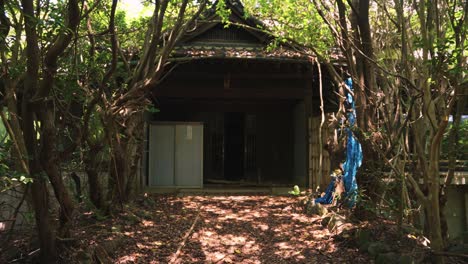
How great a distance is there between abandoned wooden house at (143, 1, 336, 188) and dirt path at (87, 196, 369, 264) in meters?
2.25

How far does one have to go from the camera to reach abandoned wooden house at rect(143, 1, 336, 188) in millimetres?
10969

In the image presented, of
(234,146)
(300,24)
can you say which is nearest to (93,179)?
(300,24)

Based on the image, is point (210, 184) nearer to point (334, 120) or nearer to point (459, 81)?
point (334, 120)

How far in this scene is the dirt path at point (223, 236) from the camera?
577cm

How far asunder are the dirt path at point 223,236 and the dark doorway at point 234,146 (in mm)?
4901

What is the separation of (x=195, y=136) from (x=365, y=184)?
641cm

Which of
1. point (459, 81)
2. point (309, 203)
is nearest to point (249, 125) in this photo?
point (309, 203)

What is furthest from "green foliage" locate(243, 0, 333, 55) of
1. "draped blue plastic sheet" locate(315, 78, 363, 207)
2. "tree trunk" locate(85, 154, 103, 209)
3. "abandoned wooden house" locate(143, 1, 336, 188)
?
"tree trunk" locate(85, 154, 103, 209)

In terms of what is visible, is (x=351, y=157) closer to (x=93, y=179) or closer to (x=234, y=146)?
(x=93, y=179)

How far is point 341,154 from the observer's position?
8.05 metres

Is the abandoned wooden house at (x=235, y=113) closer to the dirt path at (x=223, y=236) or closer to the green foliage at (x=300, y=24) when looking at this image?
the green foliage at (x=300, y=24)

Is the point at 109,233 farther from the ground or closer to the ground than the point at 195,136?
closer to the ground

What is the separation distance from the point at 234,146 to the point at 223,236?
760 centimetres

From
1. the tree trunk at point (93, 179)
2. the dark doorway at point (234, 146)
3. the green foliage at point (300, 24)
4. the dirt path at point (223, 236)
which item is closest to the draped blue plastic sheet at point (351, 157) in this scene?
the dirt path at point (223, 236)
